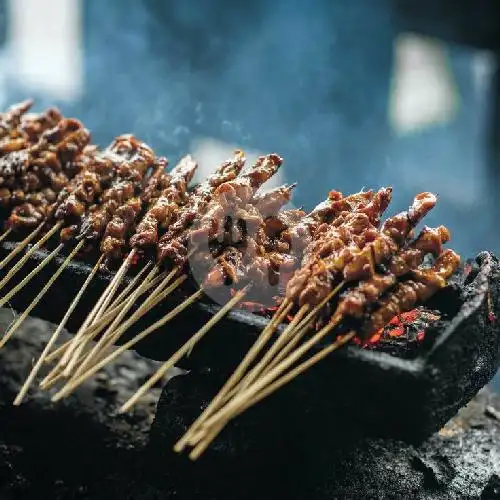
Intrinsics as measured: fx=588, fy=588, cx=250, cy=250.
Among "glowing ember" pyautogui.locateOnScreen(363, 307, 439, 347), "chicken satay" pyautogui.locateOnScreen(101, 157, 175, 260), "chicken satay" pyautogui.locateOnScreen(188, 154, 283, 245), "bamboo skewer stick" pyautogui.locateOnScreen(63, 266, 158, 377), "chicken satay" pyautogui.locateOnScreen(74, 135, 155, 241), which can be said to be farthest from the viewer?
"chicken satay" pyautogui.locateOnScreen(74, 135, 155, 241)

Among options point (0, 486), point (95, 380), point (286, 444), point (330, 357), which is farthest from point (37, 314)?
point (330, 357)

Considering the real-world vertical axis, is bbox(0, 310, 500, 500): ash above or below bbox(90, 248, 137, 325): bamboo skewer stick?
below

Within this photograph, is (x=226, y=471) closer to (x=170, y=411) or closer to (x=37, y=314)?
(x=170, y=411)

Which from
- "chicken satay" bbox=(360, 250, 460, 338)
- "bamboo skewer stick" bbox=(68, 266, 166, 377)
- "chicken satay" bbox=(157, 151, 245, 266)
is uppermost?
"chicken satay" bbox=(360, 250, 460, 338)

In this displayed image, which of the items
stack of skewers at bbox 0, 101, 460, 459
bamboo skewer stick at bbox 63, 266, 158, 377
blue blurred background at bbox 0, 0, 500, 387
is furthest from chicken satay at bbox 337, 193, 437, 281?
blue blurred background at bbox 0, 0, 500, 387

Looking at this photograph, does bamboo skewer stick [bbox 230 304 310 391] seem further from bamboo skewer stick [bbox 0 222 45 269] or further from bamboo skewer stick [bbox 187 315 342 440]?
bamboo skewer stick [bbox 0 222 45 269]

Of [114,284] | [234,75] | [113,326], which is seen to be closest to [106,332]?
[113,326]
